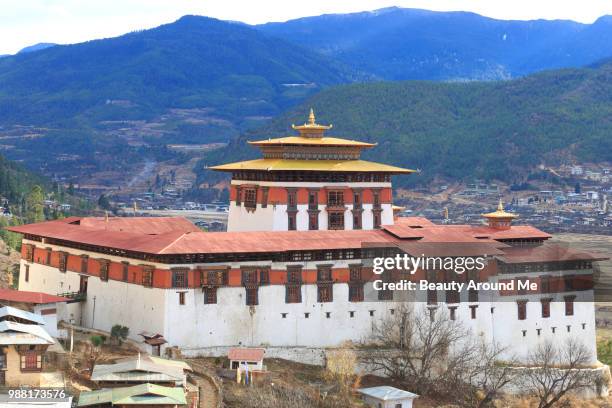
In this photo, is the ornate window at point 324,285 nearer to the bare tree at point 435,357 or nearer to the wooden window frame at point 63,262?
the bare tree at point 435,357

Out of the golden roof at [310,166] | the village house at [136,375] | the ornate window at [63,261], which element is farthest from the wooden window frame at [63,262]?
the village house at [136,375]

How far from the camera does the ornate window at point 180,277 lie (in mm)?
75125

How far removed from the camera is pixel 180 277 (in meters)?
75.4

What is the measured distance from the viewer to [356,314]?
81875 mm

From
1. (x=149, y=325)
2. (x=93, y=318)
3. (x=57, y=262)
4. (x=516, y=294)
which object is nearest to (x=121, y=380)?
(x=149, y=325)

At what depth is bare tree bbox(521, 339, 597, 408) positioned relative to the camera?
8412cm

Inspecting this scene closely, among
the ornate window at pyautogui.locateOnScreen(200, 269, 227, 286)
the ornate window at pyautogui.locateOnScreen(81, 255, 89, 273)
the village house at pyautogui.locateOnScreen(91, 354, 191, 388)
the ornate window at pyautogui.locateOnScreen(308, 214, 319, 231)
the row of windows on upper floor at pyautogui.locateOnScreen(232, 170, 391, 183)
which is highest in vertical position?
the row of windows on upper floor at pyautogui.locateOnScreen(232, 170, 391, 183)

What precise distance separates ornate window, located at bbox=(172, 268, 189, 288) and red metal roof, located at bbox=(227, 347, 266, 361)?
4608 millimetres

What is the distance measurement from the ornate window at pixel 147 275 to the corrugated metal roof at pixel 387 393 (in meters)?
13.3

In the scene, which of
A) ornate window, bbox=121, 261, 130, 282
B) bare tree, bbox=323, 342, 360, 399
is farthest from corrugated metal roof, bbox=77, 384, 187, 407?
ornate window, bbox=121, 261, 130, 282

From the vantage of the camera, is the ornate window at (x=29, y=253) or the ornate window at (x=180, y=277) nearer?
the ornate window at (x=180, y=277)

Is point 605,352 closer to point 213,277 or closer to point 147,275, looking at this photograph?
point 213,277

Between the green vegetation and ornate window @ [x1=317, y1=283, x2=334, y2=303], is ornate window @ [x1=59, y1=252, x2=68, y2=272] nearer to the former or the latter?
ornate window @ [x1=317, y1=283, x2=334, y2=303]

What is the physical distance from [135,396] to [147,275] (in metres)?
16.4
